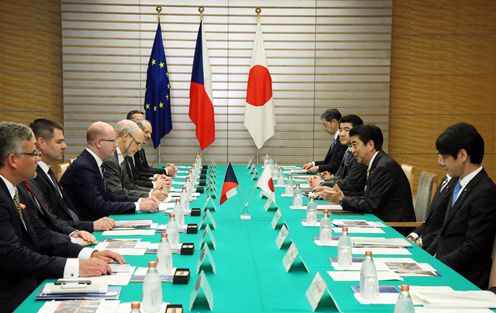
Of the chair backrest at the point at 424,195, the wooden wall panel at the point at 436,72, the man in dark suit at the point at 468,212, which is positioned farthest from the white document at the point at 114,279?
the wooden wall panel at the point at 436,72

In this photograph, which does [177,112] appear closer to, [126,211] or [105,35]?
[105,35]

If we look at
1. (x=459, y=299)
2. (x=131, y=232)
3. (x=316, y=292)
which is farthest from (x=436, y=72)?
(x=316, y=292)

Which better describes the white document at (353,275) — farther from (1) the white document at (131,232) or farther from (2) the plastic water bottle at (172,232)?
(1) the white document at (131,232)

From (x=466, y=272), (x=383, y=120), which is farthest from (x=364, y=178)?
(x=383, y=120)

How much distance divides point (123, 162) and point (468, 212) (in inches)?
137

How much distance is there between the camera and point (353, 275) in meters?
2.73

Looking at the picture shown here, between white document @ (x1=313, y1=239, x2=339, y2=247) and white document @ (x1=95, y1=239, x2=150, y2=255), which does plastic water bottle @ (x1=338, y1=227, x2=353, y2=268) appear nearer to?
white document @ (x1=313, y1=239, x2=339, y2=247)

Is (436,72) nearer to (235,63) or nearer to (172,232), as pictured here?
(235,63)

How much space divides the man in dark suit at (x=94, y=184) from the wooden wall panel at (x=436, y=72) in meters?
6.00

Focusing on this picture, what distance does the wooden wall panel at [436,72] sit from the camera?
30.9 ft

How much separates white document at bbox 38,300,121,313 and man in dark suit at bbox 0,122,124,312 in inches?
13.4

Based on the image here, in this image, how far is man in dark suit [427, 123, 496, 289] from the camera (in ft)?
10.9

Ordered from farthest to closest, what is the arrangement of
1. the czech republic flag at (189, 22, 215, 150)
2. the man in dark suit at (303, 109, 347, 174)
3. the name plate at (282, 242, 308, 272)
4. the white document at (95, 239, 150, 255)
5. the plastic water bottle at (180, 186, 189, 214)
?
1. the czech republic flag at (189, 22, 215, 150)
2. the man in dark suit at (303, 109, 347, 174)
3. the plastic water bottle at (180, 186, 189, 214)
4. the white document at (95, 239, 150, 255)
5. the name plate at (282, 242, 308, 272)

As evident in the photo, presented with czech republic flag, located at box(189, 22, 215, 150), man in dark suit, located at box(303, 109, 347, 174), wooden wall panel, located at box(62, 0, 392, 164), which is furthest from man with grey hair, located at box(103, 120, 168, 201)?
wooden wall panel, located at box(62, 0, 392, 164)
